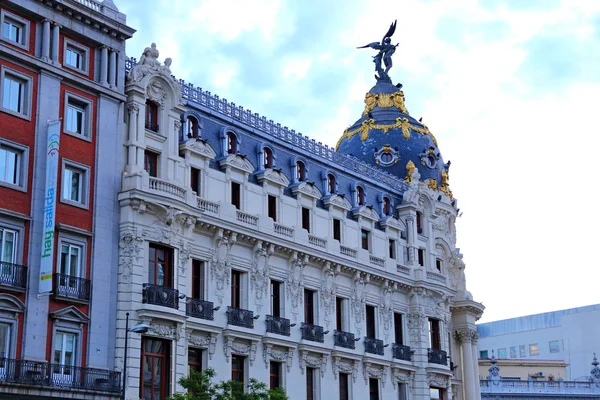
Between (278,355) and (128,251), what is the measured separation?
1141 centimetres

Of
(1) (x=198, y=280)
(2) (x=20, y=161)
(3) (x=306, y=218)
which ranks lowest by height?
(1) (x=198, y=280)

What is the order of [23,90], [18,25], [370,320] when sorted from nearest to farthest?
[23,90] < [18,25] < [370,320]

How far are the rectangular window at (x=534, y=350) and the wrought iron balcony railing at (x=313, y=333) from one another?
6483 centimetres

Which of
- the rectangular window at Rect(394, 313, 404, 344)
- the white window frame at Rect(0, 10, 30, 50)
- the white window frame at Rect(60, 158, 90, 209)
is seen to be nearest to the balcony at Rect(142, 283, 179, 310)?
the white window frame at Rect(60, 158, 90, 209)

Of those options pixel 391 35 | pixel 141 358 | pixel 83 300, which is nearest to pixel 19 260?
pixel 83 300

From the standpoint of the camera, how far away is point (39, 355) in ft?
134

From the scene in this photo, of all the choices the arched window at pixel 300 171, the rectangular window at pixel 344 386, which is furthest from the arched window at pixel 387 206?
the rectangular window at pixel 344 386

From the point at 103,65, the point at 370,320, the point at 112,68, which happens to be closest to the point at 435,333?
the point at 370,320

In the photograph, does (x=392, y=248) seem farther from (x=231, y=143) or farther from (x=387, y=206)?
(x=231, y=143)

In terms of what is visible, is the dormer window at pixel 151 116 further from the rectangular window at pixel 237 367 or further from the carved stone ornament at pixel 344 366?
the carved stone ornament at pixel 344 366

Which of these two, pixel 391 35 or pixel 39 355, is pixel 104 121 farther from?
pixel 391 35

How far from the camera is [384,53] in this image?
261 feet

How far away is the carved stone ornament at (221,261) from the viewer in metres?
50.8

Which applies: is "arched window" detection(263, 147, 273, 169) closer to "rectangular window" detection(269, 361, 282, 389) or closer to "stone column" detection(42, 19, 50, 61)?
"rectangular window" detection(269, 361, 282, 389)
